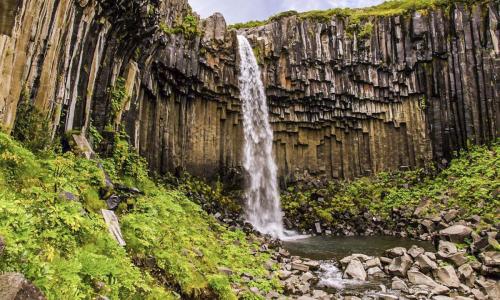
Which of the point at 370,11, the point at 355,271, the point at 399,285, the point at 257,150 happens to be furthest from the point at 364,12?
the point at 399,285

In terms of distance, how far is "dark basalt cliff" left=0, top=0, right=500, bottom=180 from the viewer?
22266 millimetres

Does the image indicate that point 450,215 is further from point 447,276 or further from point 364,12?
point 364,12

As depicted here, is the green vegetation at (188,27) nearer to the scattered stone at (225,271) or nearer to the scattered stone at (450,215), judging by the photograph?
the scattered stone at (225,271)

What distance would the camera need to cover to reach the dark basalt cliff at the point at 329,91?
2227 centimetres

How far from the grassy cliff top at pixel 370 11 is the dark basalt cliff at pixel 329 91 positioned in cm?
62

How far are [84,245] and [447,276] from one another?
10374 mm

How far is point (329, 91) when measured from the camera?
28906 millimetres

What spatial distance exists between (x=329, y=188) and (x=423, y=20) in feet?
52.9

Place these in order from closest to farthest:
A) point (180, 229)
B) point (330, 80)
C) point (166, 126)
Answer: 1. point (180, 229)
2. point (166, 126)
3. point (330, 80)

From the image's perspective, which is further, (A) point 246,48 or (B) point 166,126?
(A) point 246,48

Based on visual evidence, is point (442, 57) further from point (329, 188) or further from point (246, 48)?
point (246, 48)

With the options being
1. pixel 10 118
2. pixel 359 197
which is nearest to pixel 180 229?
pixel 10 118

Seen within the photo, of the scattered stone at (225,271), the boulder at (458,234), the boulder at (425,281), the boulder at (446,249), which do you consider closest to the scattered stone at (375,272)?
the boulder at (425,281)

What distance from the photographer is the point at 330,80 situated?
28984 mm
